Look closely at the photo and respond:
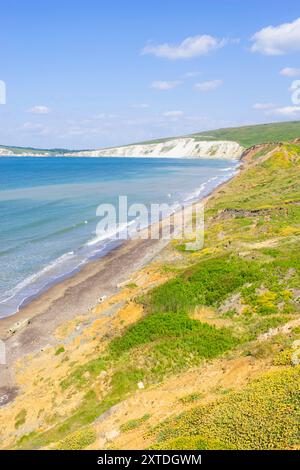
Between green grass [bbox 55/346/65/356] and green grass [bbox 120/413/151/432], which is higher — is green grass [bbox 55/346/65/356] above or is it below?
below

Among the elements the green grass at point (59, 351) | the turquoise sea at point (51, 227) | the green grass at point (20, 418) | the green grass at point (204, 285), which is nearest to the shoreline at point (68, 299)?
the turquoise sea at point (51, 227)

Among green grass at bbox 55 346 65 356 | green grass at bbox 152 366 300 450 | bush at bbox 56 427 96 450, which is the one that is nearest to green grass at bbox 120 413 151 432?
bush at bbox 56 427 96 450

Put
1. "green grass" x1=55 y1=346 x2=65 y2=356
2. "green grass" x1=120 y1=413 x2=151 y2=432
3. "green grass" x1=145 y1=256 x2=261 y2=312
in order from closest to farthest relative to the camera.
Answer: "green grass" x1=120 y1=413 x2=151 y2=432, "green grass" x1=55 y1=346 x2=65 y2=356, "green grass" x1=145 y1=256 x2=261 y2=312

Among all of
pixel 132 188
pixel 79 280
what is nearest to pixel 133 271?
pixel 79 280

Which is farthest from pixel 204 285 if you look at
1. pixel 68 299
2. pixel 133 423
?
pixel 68 299

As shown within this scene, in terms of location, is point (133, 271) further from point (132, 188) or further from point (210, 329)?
point (132, 188)

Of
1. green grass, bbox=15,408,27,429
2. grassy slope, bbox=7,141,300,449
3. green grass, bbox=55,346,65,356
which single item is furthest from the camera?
green grass, bbox=55,346,65,356

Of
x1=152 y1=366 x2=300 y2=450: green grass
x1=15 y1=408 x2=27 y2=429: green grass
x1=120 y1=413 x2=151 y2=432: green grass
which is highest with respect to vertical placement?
x1=152 y1=366 x2=300 y2=450: green grass

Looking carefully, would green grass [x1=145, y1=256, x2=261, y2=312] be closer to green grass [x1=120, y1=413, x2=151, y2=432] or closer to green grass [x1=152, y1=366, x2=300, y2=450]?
green grass [x1=120, y1=413, x2=151, y2=432]
